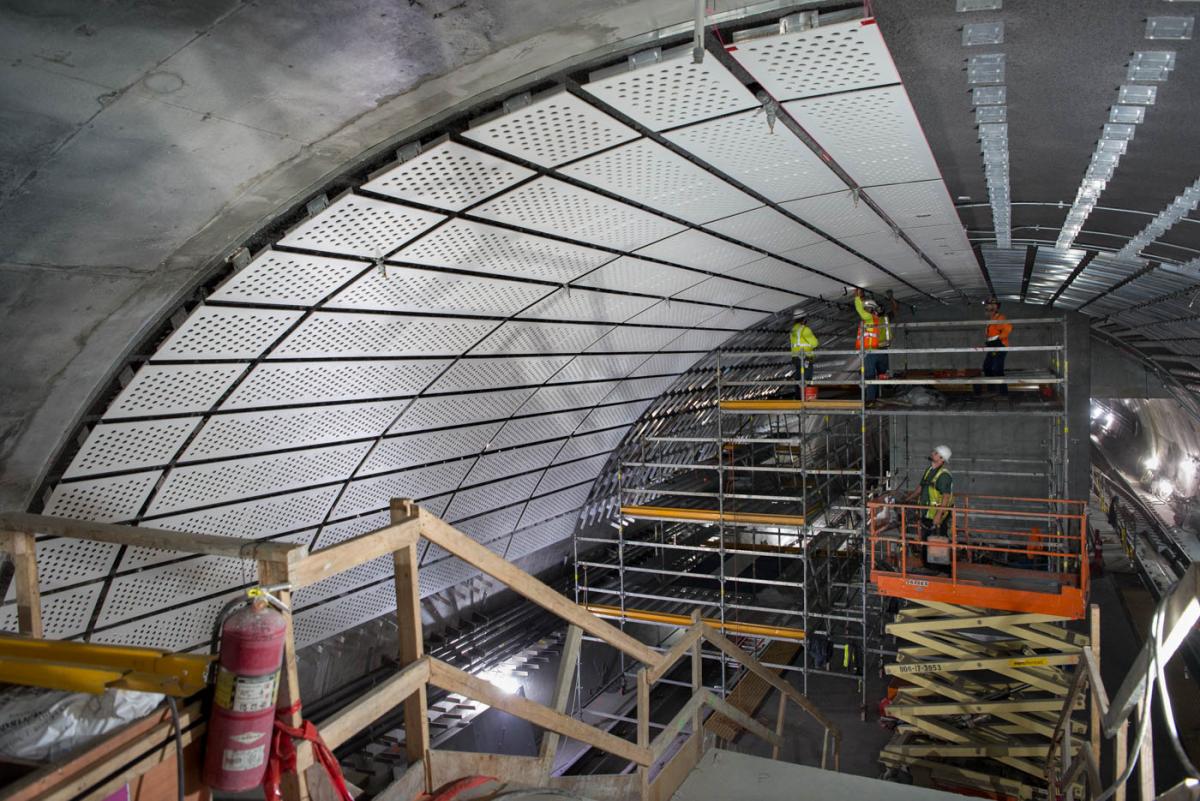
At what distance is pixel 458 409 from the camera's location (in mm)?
10125

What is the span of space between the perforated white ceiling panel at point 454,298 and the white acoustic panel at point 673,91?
19 mm

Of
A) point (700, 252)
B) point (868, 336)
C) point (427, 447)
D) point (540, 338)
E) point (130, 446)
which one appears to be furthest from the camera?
point (868, 336)

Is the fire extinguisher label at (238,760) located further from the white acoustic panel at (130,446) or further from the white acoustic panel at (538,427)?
the white acoustic panel at (538,427)

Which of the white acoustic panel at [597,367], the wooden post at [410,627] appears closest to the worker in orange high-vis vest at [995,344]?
the white acoustic panel at [597,367]

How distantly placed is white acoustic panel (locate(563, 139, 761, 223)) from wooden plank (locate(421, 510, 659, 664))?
3.29 m

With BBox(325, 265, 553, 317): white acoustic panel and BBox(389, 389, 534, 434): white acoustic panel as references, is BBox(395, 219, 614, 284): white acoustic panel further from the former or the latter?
BBox(389, 389, 534, 434): white acoustic panel

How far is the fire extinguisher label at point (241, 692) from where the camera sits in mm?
2566

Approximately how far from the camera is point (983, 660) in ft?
32.3

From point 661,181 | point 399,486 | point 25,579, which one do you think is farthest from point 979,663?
point 25,579

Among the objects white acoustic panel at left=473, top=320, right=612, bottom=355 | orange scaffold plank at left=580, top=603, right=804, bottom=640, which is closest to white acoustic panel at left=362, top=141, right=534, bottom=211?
white acoustic panel at left=473, top=320, right=612, bottom=355

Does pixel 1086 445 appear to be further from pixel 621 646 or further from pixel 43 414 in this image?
pixel 43 414

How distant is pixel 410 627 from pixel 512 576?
62 centimetres

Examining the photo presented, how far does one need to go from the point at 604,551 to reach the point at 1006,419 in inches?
355

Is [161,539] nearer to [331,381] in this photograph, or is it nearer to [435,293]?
[435,293]
